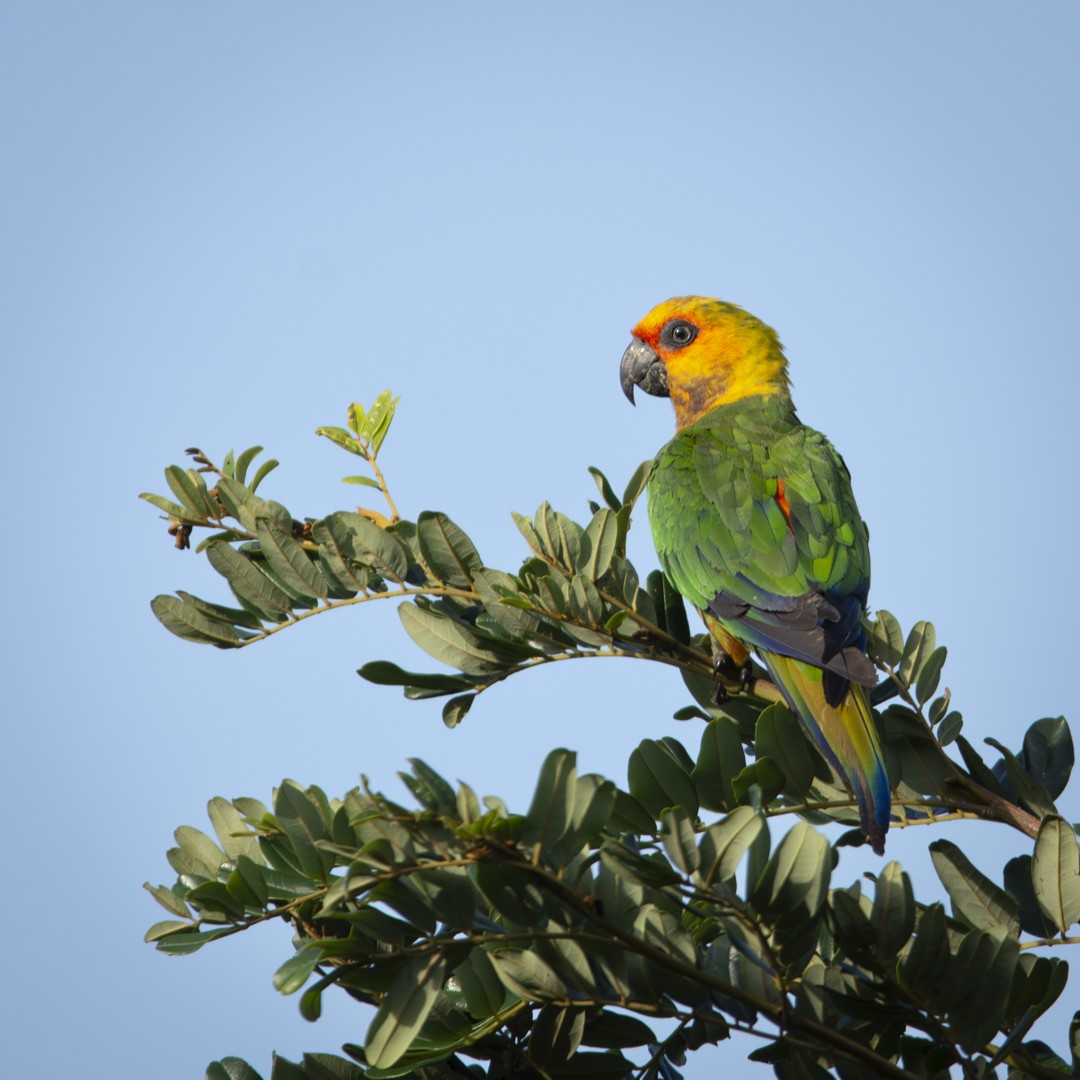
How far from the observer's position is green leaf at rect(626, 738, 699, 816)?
230cm

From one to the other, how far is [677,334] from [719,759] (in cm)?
332

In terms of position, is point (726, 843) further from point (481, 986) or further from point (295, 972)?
point (295, 972)

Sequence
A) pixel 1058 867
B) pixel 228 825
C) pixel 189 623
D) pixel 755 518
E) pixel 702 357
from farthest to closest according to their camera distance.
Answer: pixel 702 357 → pixel 755 518 → pixel 189 623 → pixel 228 825 → pixel 1058 867

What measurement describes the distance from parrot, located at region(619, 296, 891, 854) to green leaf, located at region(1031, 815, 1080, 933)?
0.38 metres

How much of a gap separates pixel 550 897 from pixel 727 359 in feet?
12.4

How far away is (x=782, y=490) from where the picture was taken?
3.81 m

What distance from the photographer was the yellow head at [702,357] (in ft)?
16.6

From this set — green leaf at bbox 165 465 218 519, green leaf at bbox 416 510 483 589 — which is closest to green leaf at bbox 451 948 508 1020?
green leaf at bbox 416 510 483 589

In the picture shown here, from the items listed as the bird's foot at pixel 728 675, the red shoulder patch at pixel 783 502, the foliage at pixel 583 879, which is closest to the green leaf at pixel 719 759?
the foliage at pixel 583 879

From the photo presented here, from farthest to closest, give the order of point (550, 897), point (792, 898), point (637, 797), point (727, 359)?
point (727, 359)
point (637, 797)
point (792, 898)
point (550, 897)

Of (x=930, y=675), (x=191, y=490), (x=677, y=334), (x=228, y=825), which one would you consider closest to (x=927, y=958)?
(x=930, y=675)

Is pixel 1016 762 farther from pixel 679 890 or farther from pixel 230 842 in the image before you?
pixel 230 842

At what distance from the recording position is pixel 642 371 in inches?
215

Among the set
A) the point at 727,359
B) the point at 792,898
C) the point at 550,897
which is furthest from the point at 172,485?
the point at 727,359
